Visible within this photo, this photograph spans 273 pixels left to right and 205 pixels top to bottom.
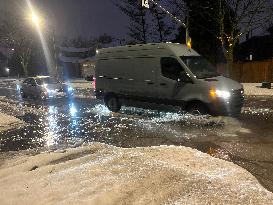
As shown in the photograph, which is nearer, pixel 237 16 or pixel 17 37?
pixel 237 16

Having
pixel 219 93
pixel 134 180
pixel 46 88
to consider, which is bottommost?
pixel 134 180

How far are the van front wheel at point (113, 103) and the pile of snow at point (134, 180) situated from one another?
7.60m

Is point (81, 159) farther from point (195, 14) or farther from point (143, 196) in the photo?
point (195, 14)

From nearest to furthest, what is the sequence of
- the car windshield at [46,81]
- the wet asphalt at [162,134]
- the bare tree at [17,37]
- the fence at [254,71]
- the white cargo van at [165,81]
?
1. the wet asphalt at [162,134]
2. the white cargo van at [165,81]
3. the car windshield at [46,81]
4. the fence at [254,71]
5. the bare tree at [17,37]

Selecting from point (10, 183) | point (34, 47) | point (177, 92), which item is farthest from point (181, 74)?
point (34, 47)

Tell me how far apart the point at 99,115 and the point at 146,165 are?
8727mm

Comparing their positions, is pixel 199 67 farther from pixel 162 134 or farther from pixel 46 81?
pixel 46 81

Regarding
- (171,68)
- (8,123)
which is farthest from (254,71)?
(8,123)

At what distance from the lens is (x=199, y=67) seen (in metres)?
12.1

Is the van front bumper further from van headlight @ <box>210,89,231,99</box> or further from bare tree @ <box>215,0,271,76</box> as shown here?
bare tree @ <box>215,0,271,76</box>

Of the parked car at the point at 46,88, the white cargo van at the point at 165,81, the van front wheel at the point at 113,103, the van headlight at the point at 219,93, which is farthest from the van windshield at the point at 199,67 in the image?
the parked car at the point at 46,88

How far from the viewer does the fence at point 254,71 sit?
31469 millimetres

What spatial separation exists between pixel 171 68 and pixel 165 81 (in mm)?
475

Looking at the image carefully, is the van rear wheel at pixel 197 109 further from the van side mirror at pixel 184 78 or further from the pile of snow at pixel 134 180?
the pile of snow at pixel 134 180
